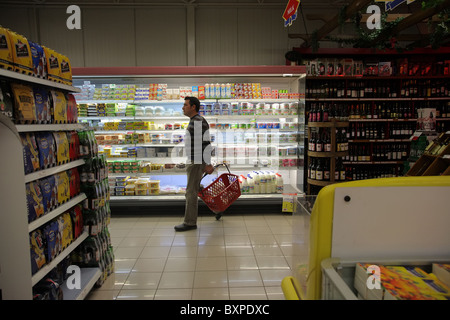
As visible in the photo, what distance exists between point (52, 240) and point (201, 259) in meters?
1.85

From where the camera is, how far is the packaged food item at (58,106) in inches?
101

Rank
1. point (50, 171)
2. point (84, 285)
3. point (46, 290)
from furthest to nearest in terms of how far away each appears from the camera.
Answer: point (84, 285) → point (50, 171) → point (46, 290)

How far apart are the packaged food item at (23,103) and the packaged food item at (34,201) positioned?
0.47m

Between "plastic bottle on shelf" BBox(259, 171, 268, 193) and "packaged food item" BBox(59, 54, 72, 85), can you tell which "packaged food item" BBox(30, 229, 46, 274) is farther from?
"plastic bottle on shelf" BBox(259, 171, 268, 193)

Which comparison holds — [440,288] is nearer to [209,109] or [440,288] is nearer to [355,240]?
[355,240]

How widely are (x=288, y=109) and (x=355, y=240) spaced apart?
460 centimetres

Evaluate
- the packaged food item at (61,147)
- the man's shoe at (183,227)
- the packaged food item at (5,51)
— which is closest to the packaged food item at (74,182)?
the packaged food item at (61,147)

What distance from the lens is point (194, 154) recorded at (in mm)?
4641

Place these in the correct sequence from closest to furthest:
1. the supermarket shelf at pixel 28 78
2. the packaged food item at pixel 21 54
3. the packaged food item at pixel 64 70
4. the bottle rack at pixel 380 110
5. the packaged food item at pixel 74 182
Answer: the supermarket shelf at pixel 28 78
the packaged food item at pixel 21 54
the packaged food item at pixel 64 70
the packaged food item at pixel 74 182
the bottle rack at pixel 380 110

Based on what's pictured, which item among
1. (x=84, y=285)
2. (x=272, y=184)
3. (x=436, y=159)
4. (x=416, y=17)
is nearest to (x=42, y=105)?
(x=84, y=285)

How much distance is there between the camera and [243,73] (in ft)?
17.5

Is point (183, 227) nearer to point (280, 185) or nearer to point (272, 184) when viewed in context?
point (272, 184)

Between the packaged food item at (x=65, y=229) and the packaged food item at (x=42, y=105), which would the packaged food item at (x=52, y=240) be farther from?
the packaged food item at (x=42, y=105)
